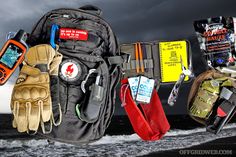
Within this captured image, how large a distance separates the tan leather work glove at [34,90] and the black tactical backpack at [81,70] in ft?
0.40

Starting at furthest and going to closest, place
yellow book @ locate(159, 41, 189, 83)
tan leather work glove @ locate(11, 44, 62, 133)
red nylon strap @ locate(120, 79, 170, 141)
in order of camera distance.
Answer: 1. yellow book @ locate(159, 41, 189, 83)
2. red nylon strap @ locate(120, 79, 170, 141)
3. tan leather work glove @ locate(11, 44, 62, 133)

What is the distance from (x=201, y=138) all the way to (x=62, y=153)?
636cm

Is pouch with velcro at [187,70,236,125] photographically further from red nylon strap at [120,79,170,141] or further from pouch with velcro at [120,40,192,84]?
red nylon strap at [120,79,170,141]

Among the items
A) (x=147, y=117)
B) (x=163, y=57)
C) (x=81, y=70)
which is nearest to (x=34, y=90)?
(x=81, y=70)

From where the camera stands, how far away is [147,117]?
2.80m

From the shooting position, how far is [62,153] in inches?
527

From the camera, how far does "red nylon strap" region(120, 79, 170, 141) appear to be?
2729 millimetres

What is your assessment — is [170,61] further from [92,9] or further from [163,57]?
[92,9]

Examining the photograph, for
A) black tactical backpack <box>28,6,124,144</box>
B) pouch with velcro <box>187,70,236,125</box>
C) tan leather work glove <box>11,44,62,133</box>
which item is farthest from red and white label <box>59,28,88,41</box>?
pouch with velcro <box>187,70,236,125</box>

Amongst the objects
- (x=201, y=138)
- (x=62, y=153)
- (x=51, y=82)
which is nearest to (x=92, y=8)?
(x=51, y=82)

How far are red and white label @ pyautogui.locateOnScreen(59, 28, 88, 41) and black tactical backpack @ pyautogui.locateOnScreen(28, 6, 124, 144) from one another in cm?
1

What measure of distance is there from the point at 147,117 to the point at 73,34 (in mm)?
824

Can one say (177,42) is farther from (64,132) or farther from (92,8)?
(64,132)

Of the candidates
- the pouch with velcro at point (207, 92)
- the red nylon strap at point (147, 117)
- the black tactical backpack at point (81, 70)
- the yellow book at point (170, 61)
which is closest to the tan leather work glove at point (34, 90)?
the black tactical backpack at point (81, 70)
